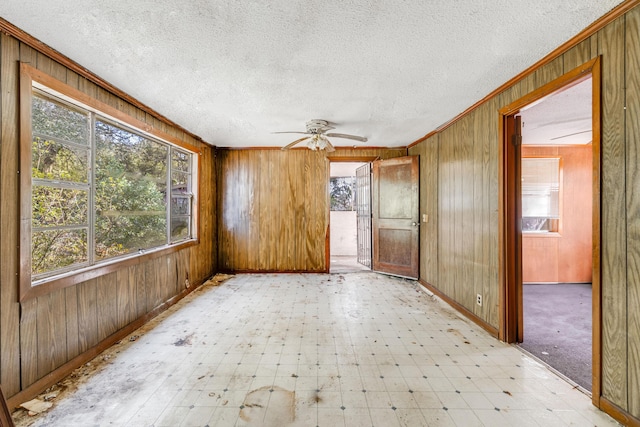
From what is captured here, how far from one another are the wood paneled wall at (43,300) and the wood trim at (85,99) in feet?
0.17

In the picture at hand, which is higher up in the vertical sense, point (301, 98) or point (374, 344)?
point (301, 98)

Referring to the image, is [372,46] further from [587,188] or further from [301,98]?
[587,188]

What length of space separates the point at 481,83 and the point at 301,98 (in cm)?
171

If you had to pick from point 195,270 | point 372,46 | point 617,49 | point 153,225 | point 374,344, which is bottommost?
point 374,344

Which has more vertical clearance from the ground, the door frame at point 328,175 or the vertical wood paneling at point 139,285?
the door frame at point 328,175

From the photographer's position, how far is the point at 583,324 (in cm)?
292

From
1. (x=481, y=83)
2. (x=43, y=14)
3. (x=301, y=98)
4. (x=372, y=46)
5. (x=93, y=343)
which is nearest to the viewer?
(x=43, y=14)

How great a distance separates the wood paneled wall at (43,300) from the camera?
1.66 metres

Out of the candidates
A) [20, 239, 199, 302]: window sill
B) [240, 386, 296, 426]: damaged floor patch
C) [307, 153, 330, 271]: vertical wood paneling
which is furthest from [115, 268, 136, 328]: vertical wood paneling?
[307, 153, 330, 271]: vertical wood paneling

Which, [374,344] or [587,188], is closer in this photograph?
[374,344]

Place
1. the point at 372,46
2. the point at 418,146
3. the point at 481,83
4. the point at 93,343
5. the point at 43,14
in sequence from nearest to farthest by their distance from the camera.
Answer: the point at 43,14 → the point at 372,46 → the point at 93,343 → the point at 481,83 → the point at 418,146

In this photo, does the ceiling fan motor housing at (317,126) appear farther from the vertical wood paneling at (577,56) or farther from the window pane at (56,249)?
the window pane at (56,249)

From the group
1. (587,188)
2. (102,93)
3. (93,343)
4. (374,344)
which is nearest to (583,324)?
(374,344)

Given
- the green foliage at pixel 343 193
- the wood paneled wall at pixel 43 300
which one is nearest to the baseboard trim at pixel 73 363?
the wood paneled wall at pixel 43 300
